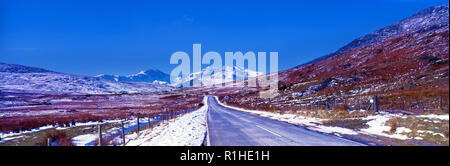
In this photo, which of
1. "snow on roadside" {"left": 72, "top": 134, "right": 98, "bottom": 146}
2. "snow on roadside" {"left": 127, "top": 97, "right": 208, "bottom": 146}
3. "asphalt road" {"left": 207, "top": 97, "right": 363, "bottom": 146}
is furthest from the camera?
"snow on roadside" {"left": 72, "top": 134, "right": 98, "bottom": 146}

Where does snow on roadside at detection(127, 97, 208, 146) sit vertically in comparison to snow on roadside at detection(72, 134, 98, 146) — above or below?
above

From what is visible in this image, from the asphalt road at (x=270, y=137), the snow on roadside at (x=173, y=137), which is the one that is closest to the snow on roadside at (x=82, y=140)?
the snow on roadside at (x=173, y=137)

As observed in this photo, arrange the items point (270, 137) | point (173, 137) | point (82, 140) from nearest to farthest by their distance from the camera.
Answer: point (270, 137), point (173, 137), point (82, 140)

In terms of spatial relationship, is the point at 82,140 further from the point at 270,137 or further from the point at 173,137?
the point at 270,137

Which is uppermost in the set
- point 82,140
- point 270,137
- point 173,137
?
point 270,137

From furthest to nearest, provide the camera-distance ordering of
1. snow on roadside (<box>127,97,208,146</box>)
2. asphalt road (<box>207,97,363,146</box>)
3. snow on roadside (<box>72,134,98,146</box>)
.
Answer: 1. snow on roadside (<box>72,134,98,146</box>)
2. snow on roadside (<box>127,97,208,146</box>)
3. asphalt road (<box>207,97,363,146</box>)

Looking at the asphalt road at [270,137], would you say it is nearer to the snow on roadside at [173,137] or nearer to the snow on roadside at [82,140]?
the snow on roadside at [173,137]

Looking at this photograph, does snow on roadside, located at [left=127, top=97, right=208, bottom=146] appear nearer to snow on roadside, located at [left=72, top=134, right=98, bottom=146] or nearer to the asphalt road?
the asphalt road

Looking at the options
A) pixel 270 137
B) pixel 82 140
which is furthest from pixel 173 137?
pixel 82 140

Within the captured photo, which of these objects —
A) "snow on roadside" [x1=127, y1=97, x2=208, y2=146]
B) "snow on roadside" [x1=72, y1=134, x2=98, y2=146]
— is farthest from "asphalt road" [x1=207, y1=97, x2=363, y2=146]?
"snow on roadside" [x1=72, y1=134, x2=98, y2=146]

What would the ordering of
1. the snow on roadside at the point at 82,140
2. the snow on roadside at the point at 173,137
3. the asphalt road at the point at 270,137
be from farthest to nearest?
the snow on roadside at the point at 82,140
the snow on roadside at the point at 173,137
the asphalt road at the point at 270,137

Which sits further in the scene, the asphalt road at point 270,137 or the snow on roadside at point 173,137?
the snow on roadside at point 173,137

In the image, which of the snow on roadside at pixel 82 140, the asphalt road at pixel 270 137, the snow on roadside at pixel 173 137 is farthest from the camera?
the snow on roadside at pixel 82 140
